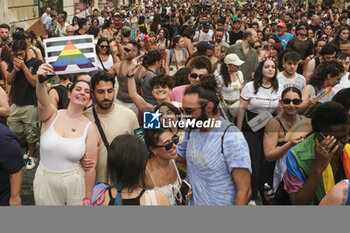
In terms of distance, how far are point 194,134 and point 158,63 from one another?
282 centimetres

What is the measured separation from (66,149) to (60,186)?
12.3 inches

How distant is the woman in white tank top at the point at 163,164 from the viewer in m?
2.63

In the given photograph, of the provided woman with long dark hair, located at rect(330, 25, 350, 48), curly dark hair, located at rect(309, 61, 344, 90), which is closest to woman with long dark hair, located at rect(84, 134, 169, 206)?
curly dark hair, located at rect(309, 61, 344, 90)

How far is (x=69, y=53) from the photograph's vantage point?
9.21 ft

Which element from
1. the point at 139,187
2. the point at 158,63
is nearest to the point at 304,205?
the point at 139,187

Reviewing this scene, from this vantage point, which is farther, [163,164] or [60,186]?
[60,186]

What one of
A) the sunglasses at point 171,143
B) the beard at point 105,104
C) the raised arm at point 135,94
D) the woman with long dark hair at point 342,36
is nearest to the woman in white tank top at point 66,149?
the beard at point 105,104

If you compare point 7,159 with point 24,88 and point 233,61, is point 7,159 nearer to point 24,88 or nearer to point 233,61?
point 24,88

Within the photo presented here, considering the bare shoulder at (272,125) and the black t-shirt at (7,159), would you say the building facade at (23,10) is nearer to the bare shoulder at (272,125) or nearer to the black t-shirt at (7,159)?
the black t-shirt at (7,159)

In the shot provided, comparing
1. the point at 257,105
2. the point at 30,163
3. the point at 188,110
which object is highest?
the point at 188,110

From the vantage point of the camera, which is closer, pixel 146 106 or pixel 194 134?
pixel 194 134

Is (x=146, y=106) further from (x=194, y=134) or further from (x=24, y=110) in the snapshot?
(x=24, y=110)

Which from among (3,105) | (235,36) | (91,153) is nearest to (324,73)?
(91,153)

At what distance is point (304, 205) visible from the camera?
231 centimetres
